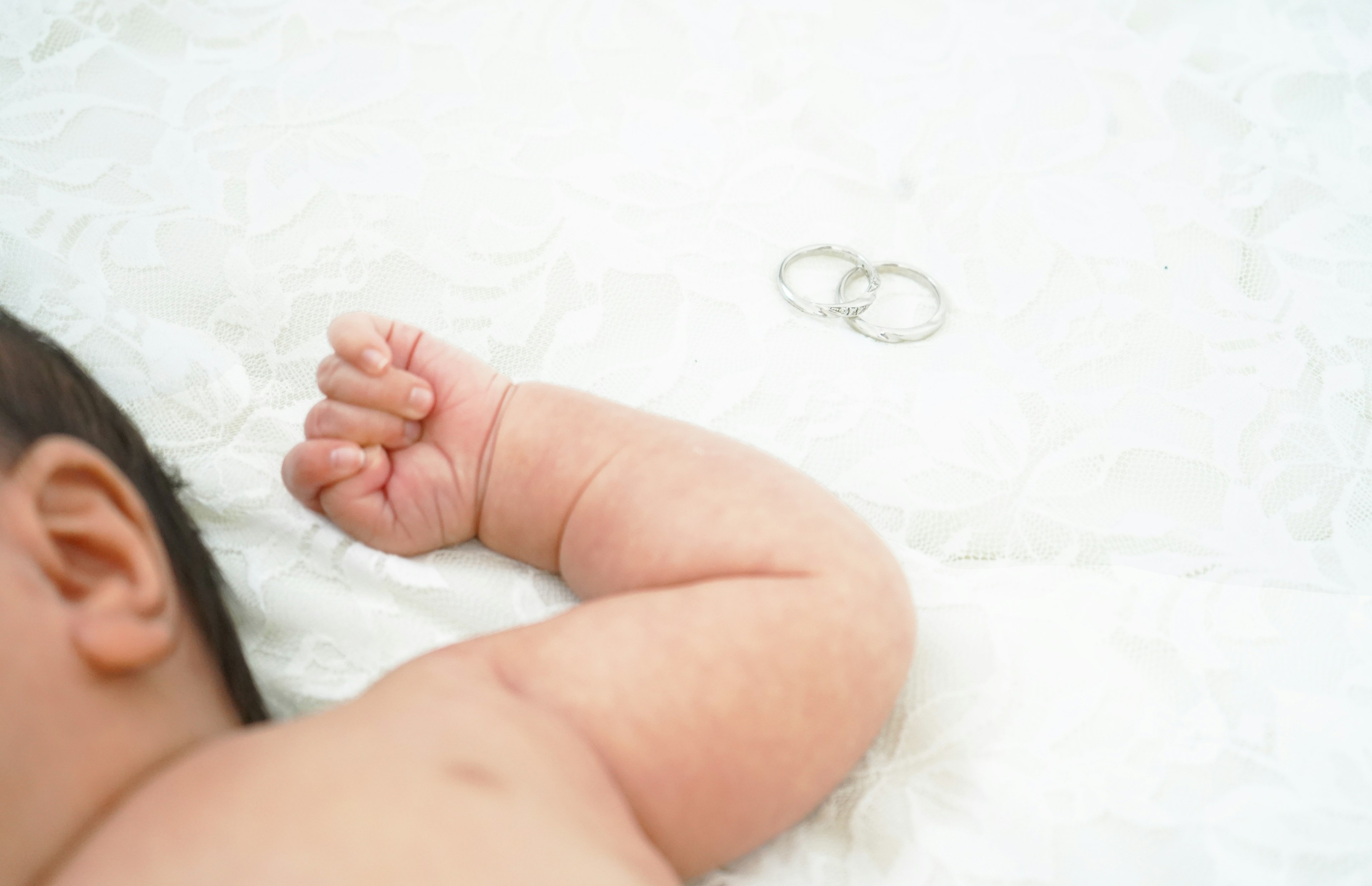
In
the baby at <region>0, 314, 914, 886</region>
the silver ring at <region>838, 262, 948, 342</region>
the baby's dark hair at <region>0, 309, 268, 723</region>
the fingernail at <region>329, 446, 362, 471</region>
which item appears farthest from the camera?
the silver ring at <region>838, 262, 948, 342</region>

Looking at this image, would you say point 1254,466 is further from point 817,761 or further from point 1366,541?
point 817,761

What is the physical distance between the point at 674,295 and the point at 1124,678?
1.44 feet

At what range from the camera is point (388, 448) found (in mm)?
670

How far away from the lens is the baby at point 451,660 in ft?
1.34

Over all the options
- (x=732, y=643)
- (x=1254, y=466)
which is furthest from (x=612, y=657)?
(x=1254, y=466)

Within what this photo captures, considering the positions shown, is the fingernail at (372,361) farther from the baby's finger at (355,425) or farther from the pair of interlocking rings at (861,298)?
the pair of interlocking rings at (861,298)

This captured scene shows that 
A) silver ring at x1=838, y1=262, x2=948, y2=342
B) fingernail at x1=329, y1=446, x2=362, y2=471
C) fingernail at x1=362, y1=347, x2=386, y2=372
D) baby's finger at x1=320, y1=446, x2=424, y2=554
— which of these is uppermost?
silver ring at x1=838, y1=262, x2=948, y2=342

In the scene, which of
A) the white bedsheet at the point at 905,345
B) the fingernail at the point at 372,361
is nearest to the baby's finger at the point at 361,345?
the fingernail at the point at 372,361

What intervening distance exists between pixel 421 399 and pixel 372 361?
0.13 feet

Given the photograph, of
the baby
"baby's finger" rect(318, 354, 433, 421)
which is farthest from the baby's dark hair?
"baby's finger" rect(318, 354, 433, 421)

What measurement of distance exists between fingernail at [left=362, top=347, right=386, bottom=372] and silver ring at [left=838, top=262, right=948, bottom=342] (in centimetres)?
38

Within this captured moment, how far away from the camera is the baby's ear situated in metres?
0.44

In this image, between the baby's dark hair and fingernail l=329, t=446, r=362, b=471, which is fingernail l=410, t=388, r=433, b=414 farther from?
the baby's dark hair

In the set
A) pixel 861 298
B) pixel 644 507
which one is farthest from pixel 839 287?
pixel 644 507
